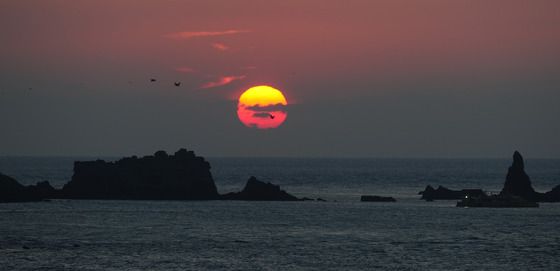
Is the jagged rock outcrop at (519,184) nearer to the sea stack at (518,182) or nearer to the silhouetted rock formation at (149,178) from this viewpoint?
the sea stack at (518,182)

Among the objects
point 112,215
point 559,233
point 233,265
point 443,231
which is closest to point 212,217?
point 112,215

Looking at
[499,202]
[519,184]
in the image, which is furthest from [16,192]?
[519,184]

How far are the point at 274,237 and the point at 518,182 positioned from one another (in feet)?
262

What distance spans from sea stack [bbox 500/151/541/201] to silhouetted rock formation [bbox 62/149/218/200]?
47947 millimetres

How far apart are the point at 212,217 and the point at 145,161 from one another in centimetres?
4912

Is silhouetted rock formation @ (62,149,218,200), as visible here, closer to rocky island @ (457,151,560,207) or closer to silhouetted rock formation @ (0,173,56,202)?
silhouetted rock formation @ (0,173,56,202)

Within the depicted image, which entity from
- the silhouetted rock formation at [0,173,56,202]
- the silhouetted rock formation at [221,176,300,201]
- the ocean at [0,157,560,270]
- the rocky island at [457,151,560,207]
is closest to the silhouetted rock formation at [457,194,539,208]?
the rocky island at [457,151,560,207]

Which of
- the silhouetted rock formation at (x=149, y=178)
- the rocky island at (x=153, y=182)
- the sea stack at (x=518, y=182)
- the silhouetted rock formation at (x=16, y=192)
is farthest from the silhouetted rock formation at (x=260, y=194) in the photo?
the sea stack at (x=518, y=182)

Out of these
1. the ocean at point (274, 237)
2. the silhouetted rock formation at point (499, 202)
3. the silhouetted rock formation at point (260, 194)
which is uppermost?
the silhouetted rock formation at point (260, 194)

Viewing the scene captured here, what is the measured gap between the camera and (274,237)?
121m

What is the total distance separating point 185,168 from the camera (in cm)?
19650

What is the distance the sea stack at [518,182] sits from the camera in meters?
189

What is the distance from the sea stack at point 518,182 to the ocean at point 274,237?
9945mm

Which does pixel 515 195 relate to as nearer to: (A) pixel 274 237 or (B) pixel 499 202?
(B) pixel 499 202
